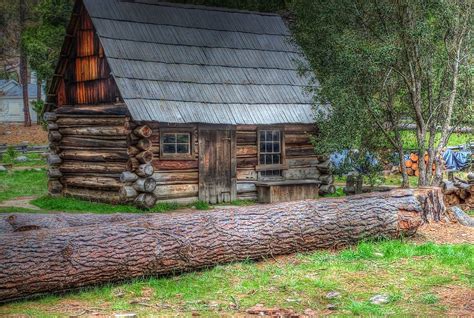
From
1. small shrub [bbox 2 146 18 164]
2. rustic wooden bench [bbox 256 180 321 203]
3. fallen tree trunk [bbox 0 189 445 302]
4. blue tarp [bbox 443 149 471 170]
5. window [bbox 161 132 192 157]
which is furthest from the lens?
small shrub [bbox 2 146 18 164]

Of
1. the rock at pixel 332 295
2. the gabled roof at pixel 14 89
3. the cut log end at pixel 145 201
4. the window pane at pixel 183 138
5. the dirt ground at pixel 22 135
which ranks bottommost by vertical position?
the rock at pixel 332 295

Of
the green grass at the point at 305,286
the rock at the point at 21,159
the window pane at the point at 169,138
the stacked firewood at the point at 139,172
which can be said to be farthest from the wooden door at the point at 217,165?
the rock at the point at 21,159

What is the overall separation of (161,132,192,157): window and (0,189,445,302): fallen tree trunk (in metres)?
7.87

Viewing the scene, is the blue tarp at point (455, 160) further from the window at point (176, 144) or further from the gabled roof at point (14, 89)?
the gabled roof at point (14, 89)

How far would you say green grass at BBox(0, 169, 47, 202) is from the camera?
2181 centimetres

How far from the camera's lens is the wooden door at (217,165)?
19.3 m

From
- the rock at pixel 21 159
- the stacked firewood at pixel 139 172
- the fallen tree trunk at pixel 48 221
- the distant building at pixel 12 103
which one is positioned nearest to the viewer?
the fallen tree trunk at pixel 48 221

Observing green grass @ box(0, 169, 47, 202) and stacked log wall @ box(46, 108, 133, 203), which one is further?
green grass @ box(0, 169, 47, 202)

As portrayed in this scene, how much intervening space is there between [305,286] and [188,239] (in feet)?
6.11

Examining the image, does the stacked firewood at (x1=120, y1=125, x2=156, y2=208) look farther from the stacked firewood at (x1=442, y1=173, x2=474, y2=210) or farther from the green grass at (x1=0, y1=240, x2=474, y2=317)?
the green grass at (x1=0, y1=240, x2=474, y2=317)

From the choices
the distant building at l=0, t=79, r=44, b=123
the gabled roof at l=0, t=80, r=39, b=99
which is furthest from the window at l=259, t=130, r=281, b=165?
the gabled roof at l=0, t=80, r=39, b=99

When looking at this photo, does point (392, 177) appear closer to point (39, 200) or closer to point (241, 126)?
point (241, 126)

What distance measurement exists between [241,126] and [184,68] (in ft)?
7.50

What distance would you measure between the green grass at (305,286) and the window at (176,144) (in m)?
8.64
